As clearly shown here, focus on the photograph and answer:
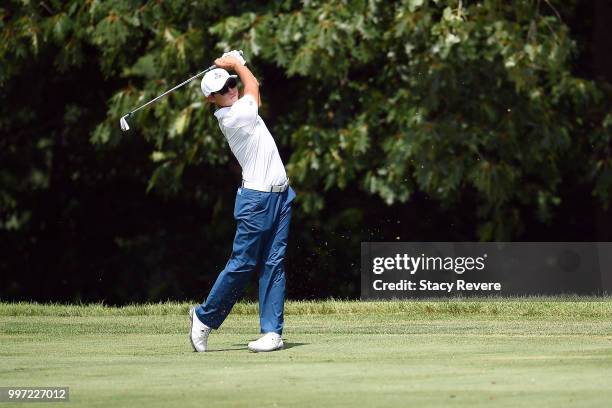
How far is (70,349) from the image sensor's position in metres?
9.51

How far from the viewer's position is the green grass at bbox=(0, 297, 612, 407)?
6.82m

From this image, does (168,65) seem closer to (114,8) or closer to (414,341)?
(114,8)

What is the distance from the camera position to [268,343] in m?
9.18

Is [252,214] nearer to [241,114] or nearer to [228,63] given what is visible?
[241,114]

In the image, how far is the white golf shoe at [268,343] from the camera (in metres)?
9.16

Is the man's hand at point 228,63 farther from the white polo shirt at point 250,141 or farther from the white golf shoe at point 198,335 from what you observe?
the white golf shoe at point 198,335

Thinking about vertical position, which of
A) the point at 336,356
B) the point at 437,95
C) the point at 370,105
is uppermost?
the point at 437,95

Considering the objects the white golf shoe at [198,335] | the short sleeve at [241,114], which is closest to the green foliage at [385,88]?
the short sleeve at [241,114]

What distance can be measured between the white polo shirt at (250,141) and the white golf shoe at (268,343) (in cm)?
94

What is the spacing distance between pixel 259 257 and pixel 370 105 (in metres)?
8.41

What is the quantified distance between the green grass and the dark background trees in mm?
3914

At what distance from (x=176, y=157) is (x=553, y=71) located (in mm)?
4762

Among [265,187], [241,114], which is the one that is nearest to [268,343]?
[265,187]

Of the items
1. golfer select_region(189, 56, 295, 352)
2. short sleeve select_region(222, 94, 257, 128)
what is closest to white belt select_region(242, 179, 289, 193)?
golfer select_region(189, 56, 295, 352)
